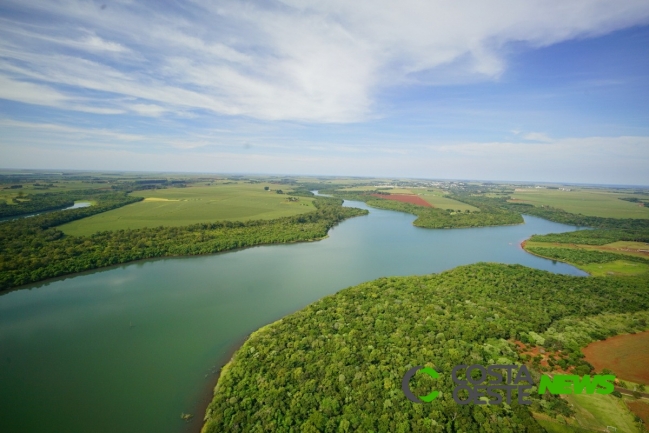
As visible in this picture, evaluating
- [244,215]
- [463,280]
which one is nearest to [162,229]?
[244,215]

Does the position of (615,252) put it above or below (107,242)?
above

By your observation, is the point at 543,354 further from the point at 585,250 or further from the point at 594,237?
the point at 594,237

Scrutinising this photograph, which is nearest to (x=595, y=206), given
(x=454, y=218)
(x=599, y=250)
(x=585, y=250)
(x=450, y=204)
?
(x=450, y=204)

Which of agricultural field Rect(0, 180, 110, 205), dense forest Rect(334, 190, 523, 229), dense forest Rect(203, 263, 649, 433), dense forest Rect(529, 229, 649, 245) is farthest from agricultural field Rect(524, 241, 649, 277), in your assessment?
agricultural field Rect(0, 180, 110, 205)

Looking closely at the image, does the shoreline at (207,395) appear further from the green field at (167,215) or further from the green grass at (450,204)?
the green grass at (450,204)

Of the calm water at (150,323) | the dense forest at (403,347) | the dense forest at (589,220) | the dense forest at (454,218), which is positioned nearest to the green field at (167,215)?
the calm water at (150,323)

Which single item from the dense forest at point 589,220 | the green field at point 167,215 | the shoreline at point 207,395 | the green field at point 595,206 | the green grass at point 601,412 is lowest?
the shoreline at point 207,395
